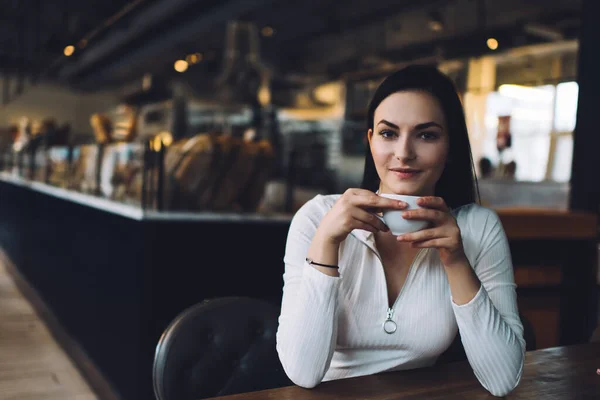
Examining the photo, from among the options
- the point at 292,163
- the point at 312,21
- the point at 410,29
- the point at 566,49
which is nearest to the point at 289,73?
the point at 312,21

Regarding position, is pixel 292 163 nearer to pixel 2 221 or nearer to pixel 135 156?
pixel 135 156

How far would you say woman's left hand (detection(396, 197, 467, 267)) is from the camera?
3.15ft

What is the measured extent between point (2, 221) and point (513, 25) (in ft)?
21.0

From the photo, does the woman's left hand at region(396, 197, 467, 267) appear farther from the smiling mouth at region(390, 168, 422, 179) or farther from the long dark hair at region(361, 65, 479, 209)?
the long dark hair at region(361, 65, 479, 209)

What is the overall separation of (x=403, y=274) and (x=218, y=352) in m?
0.45

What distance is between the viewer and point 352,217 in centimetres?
108

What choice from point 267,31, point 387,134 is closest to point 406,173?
point 387,134

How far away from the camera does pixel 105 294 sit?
315cm

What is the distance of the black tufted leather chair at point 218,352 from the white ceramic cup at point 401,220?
1.63 ft

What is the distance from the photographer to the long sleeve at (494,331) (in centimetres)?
105

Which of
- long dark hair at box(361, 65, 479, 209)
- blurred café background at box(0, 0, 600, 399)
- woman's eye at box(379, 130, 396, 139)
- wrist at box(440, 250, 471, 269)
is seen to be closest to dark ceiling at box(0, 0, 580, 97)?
blurred café background at box(0, 0, 600, 399)

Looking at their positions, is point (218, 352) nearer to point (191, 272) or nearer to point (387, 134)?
point (387, 134)

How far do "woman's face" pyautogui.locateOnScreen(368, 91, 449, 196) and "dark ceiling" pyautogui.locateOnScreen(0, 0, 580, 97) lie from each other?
14.0 feet

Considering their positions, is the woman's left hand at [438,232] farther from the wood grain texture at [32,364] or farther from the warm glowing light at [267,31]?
the warm glowing light at [267,31]
